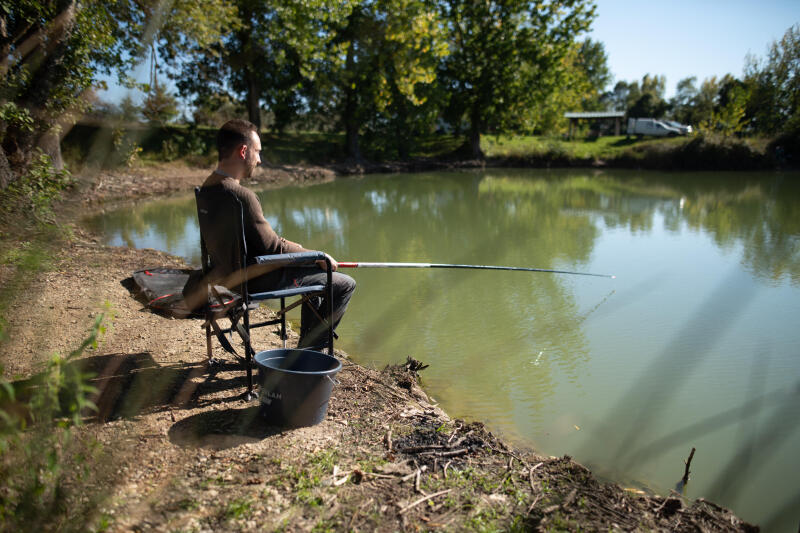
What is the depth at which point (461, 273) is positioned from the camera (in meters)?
7.54

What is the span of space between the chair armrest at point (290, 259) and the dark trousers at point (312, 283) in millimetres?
114

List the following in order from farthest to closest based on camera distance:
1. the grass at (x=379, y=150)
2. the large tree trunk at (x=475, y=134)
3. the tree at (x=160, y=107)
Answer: the large tree trunk at (x=475, y=134), the tree at (x=160, y=107), the grass at (x=379, y=150)

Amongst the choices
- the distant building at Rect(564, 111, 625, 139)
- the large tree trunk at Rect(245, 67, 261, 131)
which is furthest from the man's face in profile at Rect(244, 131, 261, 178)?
the distant building at Rect(564, 111, 625, 139)

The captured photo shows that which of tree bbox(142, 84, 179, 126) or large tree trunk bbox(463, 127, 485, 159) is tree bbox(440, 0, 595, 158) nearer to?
large tree trunk bbox(463, 127, 485, 159)

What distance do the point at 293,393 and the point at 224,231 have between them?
97 cm

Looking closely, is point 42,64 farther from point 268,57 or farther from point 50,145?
point 268,57

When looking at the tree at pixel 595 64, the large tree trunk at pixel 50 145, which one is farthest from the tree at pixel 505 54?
the tree at pixel 595 64

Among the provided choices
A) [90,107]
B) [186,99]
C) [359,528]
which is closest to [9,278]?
[359,528]

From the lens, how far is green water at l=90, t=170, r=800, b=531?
3346mm

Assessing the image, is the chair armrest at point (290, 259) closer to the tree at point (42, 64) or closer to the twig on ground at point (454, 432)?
the twig on ground at point (454, 432)

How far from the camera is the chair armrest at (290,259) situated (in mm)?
2850

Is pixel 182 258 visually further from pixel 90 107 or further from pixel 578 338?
pixel 578 338

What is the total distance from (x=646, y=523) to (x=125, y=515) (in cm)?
204

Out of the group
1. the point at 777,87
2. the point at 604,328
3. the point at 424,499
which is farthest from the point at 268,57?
the point at 777,87
